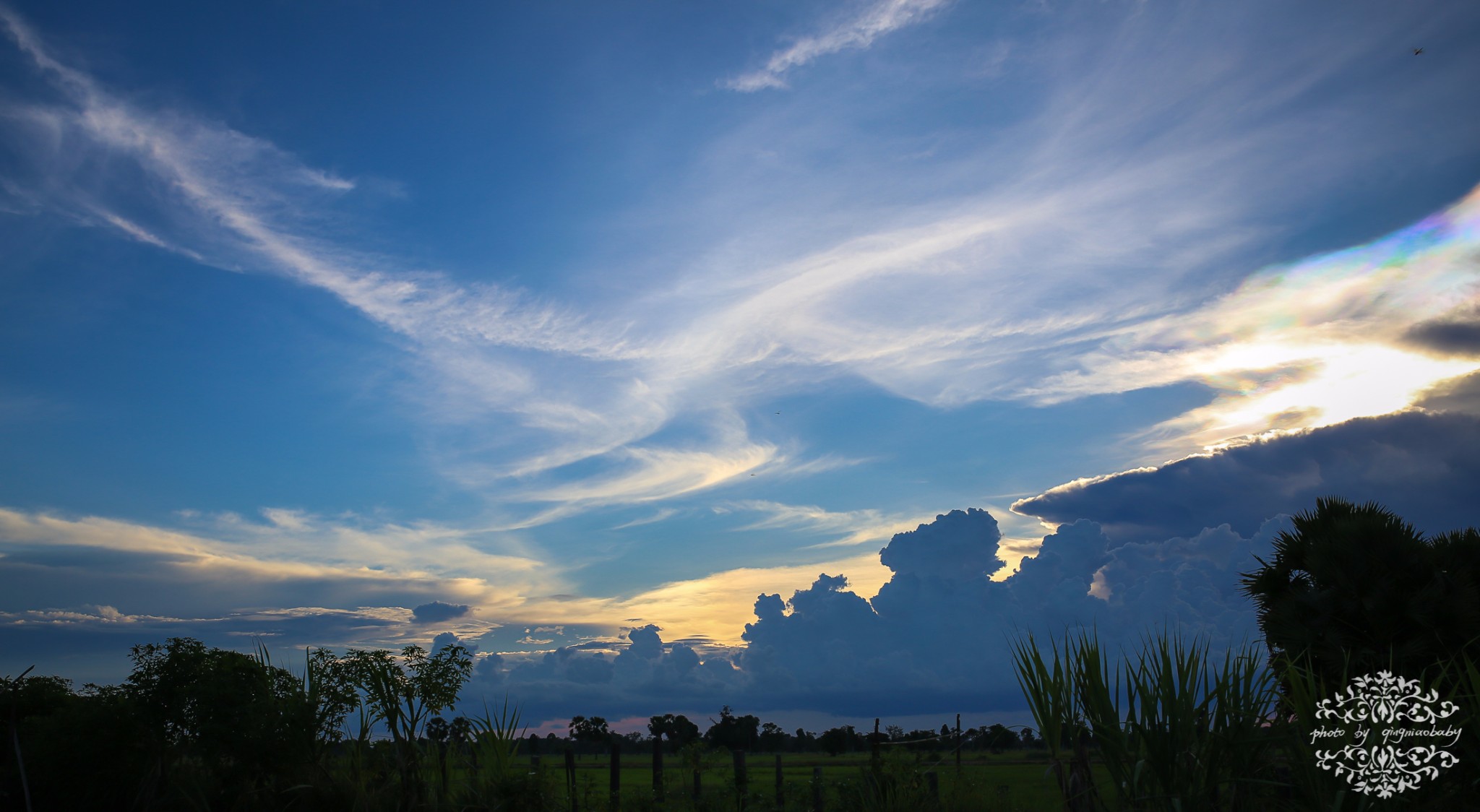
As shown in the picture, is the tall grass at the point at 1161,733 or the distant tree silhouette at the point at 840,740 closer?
the tall grass at the point at 1161,733

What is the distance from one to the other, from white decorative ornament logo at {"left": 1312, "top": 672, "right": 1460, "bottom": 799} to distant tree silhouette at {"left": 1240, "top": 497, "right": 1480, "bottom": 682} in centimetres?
1085

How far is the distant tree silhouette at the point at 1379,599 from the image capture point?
663 inches

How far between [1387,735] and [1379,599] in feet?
48.1

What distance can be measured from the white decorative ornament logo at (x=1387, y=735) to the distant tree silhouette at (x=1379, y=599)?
1085 centimetres

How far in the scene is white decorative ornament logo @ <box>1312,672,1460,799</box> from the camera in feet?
18.9

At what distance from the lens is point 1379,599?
17531 mm

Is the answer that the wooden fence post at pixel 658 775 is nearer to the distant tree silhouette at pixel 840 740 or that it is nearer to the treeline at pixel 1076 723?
the treeline at pixel 1076 723

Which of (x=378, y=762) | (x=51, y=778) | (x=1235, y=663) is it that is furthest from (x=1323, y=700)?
(x=51, y=778)

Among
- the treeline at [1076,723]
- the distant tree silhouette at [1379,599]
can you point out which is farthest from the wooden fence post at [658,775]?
the distant tree silhouette at [1379,599]

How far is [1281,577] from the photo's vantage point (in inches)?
827

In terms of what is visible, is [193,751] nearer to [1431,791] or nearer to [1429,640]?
[1431,791]

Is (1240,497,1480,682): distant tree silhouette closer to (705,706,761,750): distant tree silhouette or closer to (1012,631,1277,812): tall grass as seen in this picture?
(1012,631,1277,812): tall grass

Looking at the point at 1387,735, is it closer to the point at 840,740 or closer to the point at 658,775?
the point at 658,775

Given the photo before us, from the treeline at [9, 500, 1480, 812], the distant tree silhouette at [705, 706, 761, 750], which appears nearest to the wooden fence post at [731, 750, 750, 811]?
the treeline at [9, 500, 1480, 812]
